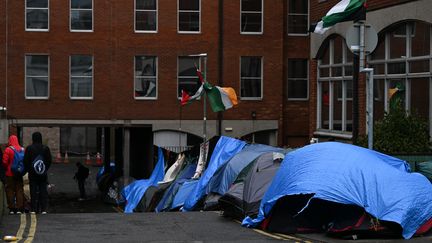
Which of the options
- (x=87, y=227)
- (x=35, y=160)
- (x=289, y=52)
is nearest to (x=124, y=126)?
(x=289, y=52)

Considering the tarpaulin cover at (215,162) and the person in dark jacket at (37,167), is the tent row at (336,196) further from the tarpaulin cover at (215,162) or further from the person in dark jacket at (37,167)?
the tarpaulin cover at (215,162)

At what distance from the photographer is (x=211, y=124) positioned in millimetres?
36094

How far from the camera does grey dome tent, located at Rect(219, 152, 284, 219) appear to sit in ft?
40.9

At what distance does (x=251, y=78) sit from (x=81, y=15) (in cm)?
887

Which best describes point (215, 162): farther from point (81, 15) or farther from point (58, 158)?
point (58, 158)

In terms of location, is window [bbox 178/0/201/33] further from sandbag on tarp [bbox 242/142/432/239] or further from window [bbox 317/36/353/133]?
sandbag on tarp [bbox 242/142/432/239]

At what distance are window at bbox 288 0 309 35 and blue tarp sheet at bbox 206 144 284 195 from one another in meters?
19.8

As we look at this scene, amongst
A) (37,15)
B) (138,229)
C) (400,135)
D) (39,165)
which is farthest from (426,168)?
(37,15)

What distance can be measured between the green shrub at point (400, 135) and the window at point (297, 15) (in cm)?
2150

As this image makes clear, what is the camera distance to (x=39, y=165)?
14.4 metres

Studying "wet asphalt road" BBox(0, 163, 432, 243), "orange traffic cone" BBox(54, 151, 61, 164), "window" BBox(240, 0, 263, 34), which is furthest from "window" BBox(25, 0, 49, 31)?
"wet asphalt road" BBox(0, 163, 432, 243)

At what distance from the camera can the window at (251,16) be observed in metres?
36.0

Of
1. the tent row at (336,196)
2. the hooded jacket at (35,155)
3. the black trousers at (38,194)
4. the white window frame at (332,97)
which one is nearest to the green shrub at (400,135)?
the tent row at (336,196)

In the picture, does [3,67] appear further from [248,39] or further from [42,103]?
[248,39]
